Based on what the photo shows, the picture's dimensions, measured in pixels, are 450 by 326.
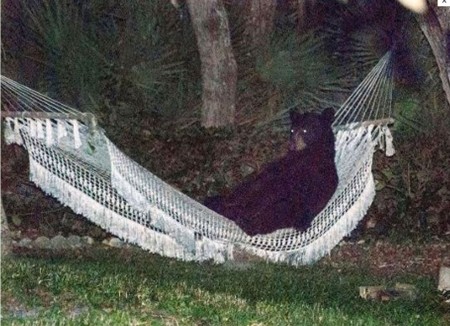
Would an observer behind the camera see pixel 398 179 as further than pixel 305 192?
Yes

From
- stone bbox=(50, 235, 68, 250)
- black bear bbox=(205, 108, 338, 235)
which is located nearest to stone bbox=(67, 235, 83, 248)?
stone bbox=(50, 235, 68, 250)

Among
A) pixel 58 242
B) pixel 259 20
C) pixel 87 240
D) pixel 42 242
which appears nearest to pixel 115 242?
pixel 87 240

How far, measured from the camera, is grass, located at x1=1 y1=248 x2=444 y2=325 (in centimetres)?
432

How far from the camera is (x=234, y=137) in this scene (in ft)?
24.6

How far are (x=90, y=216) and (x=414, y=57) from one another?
3490 millimetres

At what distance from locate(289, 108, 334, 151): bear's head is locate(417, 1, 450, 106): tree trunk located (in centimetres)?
156

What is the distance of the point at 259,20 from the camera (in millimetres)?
8805

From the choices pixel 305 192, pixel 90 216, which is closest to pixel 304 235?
pixel 305 192

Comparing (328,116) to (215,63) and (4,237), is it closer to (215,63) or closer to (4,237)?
(215,63)

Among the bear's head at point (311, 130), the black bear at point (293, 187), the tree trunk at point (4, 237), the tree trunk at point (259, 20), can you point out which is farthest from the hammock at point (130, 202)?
the tree trunk at point (259, 20)

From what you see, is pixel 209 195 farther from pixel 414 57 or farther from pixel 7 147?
pixel 414 57

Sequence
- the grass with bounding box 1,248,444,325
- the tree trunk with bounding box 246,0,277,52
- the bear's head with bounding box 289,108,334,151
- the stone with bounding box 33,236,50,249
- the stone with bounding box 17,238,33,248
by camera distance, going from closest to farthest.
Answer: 1. the grass with bounding box 1,248,444,325
2. the bear's head with bounding box 289,108,334,151
3. the stone with bounding box 17,238,33,248
4. the stone with bounding box 33,236,50,249
5. the tree trunk with bounding box 246,0,277,52

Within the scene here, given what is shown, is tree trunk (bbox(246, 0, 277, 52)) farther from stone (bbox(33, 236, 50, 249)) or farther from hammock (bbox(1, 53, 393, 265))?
hammock (bbox(1, 53, 393, 265))

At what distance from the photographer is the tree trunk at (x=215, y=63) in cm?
771
